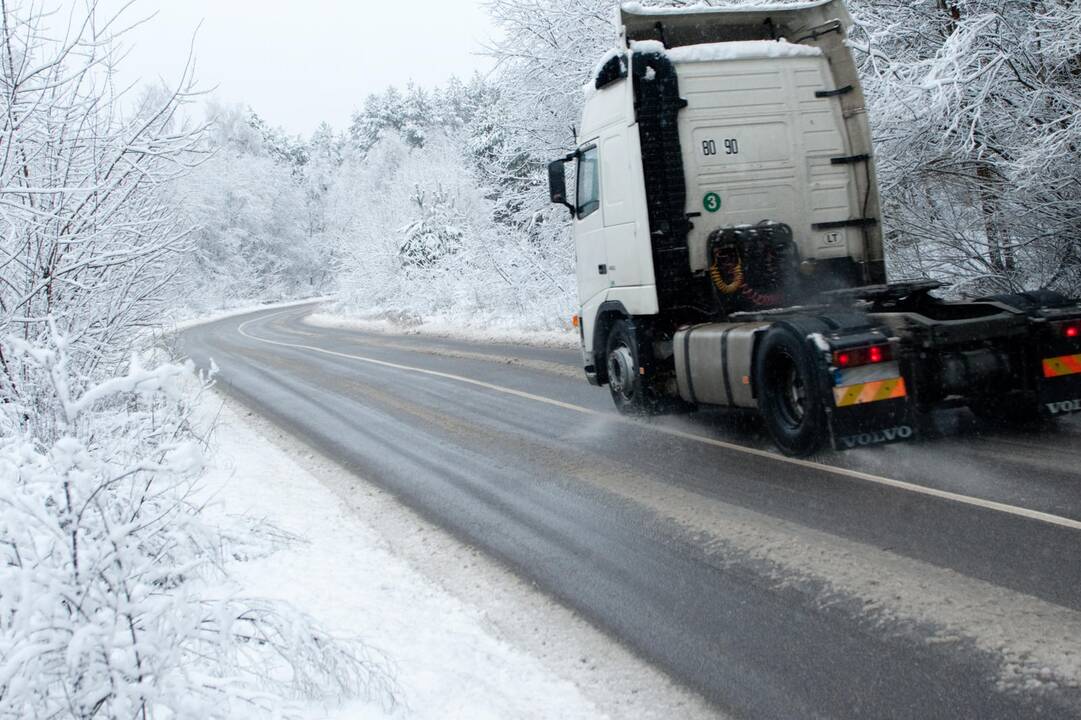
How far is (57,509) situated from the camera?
8.07 ft

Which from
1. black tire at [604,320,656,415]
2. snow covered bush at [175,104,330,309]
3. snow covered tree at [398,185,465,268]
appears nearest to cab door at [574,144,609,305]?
black tire at [604,320,656,415]

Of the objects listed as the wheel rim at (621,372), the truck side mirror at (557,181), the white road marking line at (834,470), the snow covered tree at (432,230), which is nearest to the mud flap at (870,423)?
the white road marking line at (834,470)

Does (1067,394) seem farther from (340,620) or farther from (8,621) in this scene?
(8,621)

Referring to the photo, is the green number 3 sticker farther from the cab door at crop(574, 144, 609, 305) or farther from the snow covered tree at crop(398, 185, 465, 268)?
the snow covered tree at crop(398, 185, 465, 268)

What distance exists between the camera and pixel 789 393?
6898 mm

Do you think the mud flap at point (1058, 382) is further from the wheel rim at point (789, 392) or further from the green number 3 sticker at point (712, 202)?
the green number 3 sticker at point (712, 202)

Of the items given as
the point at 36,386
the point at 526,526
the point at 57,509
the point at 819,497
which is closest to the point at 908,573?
the point at 819,497

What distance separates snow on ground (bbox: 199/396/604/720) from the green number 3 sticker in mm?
4410

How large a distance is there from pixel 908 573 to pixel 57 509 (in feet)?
12.4

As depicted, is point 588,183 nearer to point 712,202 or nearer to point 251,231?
point 712,202

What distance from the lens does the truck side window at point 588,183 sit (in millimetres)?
9328

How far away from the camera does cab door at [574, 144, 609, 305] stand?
9.36 m

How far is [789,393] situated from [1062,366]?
6.39ft

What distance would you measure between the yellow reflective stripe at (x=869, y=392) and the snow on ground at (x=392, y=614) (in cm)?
301
